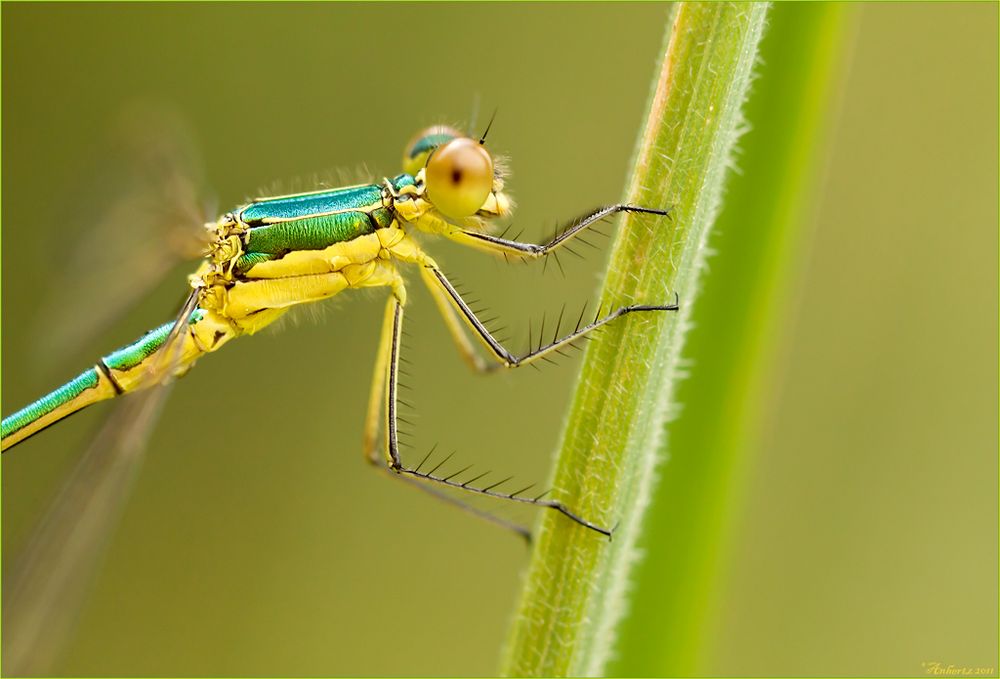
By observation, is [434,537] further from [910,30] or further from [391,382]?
[910,30]

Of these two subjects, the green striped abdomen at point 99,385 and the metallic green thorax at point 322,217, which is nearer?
the metallic green thorax at point 322,217

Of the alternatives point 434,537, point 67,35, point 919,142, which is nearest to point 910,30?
point 919,142

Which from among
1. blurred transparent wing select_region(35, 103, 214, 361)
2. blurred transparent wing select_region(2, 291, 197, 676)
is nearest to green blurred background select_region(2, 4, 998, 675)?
blurred transparent wing select_region(35, 103, 214, 361)

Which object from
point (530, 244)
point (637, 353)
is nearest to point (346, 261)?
point (530, 244)

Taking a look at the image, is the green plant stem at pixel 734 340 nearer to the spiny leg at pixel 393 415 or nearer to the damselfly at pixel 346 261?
the damselfly at pixel 346 261

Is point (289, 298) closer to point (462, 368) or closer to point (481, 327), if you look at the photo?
point (481, 327)

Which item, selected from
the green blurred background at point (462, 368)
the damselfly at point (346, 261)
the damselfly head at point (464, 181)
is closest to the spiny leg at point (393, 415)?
the damselfly at point (346, 261)

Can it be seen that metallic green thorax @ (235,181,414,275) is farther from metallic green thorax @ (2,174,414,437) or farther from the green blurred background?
the green blurred background
